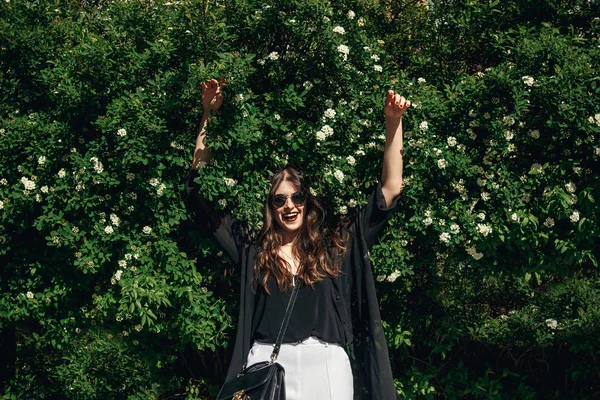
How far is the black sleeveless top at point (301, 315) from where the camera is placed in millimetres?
2889

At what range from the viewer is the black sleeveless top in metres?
2.89

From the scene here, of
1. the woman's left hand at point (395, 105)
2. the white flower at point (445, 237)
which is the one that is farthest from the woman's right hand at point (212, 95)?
the white flower at point (445, 237)

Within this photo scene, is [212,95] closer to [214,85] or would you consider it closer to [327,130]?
[214,85]

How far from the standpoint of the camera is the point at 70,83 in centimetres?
348

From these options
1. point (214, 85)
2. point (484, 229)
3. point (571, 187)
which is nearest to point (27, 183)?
point (214, 85)

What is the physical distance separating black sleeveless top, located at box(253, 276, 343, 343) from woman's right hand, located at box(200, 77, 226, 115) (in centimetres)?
83

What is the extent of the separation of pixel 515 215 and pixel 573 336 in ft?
3.09

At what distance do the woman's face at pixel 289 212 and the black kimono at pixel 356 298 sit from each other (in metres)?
0.19

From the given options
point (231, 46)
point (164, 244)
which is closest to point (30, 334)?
point (164, 244)

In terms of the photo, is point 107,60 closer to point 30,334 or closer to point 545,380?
point 30,334

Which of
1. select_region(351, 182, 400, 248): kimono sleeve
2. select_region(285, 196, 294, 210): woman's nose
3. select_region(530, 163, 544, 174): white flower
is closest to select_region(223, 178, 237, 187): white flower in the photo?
select_region(285, 196, 294, 210): woman's nose

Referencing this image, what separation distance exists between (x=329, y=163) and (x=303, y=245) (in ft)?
1.41

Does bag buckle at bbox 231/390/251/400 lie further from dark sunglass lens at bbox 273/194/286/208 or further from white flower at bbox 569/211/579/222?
white flower at bbox 569/211/579/222

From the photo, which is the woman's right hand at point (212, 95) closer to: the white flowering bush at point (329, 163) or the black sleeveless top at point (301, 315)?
the white flowering bush at point (329, 163)
